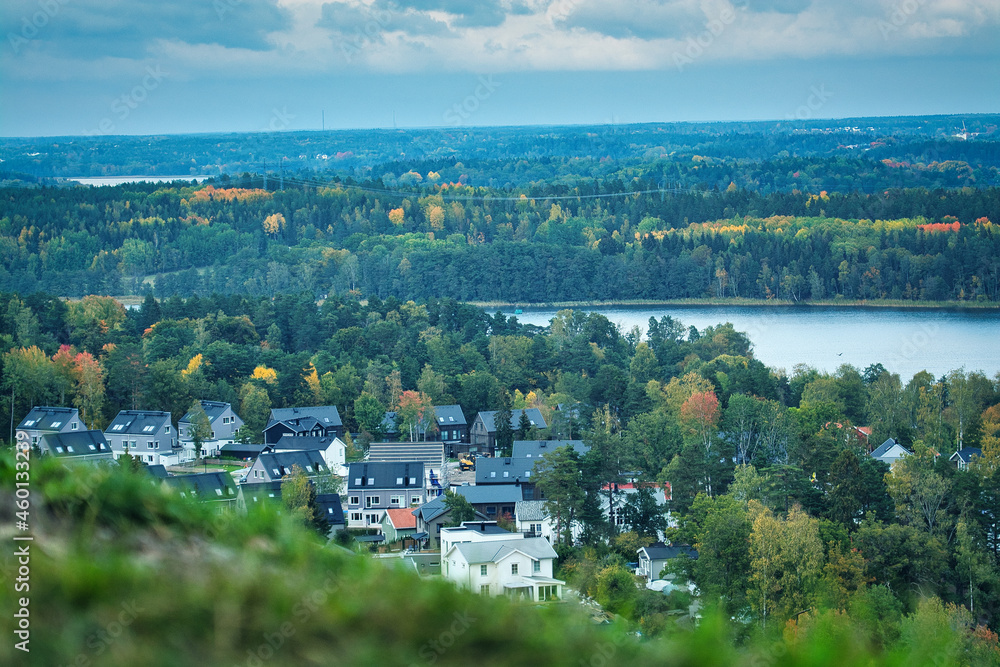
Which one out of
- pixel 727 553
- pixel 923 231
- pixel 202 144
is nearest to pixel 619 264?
pixel 923 231

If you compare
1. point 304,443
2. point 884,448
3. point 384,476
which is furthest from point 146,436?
point 884,448

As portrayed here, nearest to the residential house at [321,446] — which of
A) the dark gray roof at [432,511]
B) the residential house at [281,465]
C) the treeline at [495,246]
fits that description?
the residential house at [281,465]

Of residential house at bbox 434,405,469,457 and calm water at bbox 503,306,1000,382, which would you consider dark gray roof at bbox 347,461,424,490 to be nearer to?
residential house at bbox 434,405,469,457

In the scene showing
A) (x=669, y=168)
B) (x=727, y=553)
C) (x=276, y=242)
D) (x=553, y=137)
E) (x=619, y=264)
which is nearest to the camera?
(x=727, y=553)

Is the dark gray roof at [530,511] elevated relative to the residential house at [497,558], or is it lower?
lower

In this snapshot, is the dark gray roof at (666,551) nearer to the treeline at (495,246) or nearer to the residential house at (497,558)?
the residential house at (497,558)

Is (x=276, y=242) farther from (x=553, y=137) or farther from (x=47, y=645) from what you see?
(x=553, y=137)

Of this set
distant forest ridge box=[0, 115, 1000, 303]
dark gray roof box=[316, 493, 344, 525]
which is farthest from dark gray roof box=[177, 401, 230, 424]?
distant forest ridge box=[0, 115, 1000, 303]
